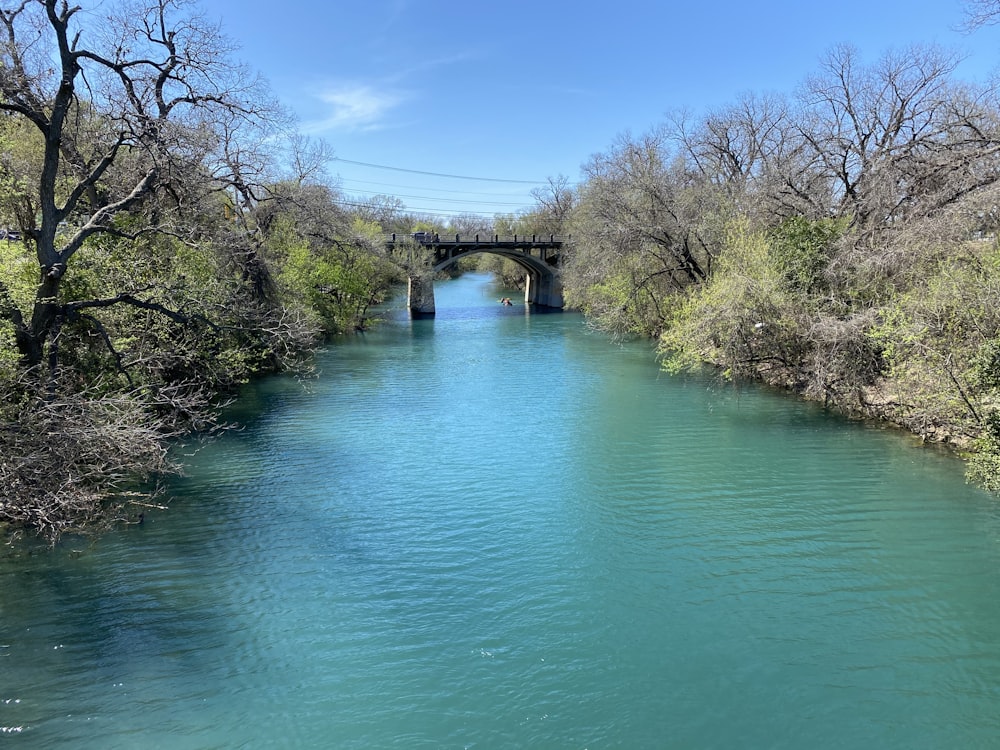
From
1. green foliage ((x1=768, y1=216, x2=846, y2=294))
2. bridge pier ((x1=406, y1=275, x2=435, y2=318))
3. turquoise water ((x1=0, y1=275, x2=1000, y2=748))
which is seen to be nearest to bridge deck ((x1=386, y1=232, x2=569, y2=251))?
bridge pier ((x1=406, y1=275, x2=435, y2=318))

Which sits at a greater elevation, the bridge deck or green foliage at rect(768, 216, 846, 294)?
the bridge deck

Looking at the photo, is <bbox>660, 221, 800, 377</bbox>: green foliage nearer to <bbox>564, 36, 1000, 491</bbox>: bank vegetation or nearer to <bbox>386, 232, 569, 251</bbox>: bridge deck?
<bbox>564, 36, 1000, 491</bbox>: bank vegetation

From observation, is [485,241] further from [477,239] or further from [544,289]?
[544,289]

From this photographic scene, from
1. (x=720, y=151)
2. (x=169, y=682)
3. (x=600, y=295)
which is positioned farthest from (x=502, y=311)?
(x=169, y=682)

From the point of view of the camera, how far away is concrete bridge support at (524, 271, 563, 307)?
56731 millimetres

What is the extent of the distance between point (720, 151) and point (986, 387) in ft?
77.6

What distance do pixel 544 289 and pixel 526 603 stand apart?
2032 inches

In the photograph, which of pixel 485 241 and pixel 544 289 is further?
pixel 544 289

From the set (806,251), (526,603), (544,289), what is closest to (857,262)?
(806,251)

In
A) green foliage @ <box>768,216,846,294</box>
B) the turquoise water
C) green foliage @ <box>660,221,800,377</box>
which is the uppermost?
green foliage @ <box>768,216,846,294</box>

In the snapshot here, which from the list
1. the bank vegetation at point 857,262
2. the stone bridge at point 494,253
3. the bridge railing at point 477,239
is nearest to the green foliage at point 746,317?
the bank vegetation at point 857,262

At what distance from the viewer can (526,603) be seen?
28.8ft

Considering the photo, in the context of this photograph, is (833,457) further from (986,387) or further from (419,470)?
(419,470)

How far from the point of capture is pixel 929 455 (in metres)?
14.5
